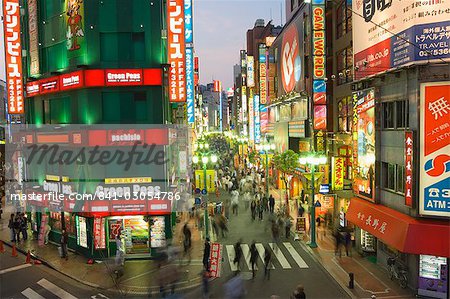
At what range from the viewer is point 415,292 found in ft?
59.0

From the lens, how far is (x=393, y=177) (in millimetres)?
20547

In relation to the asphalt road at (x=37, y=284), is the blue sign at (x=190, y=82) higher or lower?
higher

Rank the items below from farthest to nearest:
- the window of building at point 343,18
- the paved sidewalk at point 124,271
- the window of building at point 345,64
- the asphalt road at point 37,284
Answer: the window of building at point 343,18 < the window of building at point 345,64 < the paved sidewalk at point 124,271 < the asphalt road at point 37,284

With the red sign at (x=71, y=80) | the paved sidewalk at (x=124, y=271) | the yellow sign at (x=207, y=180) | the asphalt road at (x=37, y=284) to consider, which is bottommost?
the asphalt road at (x=37, y=284)

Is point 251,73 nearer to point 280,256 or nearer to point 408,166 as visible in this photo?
point 280,256

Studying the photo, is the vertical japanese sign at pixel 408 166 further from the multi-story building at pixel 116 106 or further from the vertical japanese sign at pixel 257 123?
the vertical japanese sign at pixel 257 123

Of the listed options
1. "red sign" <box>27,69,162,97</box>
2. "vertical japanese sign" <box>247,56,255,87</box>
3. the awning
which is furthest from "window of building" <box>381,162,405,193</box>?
"vertical japanese sign" <box>247,56,255,87</box>

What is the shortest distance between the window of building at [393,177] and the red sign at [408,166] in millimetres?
1218

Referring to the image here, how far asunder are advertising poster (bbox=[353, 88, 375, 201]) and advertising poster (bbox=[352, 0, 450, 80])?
1.30m

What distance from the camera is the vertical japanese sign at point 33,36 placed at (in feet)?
93.5

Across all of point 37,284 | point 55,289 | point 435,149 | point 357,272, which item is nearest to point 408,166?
point 435,149

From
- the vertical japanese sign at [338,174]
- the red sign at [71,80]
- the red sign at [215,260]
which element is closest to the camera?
the red sign at [215,260]

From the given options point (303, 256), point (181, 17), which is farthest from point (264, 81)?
point (303, 256)

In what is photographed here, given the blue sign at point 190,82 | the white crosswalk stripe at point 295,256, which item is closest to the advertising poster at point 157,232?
the white crosswalk stripe at point 295,256
